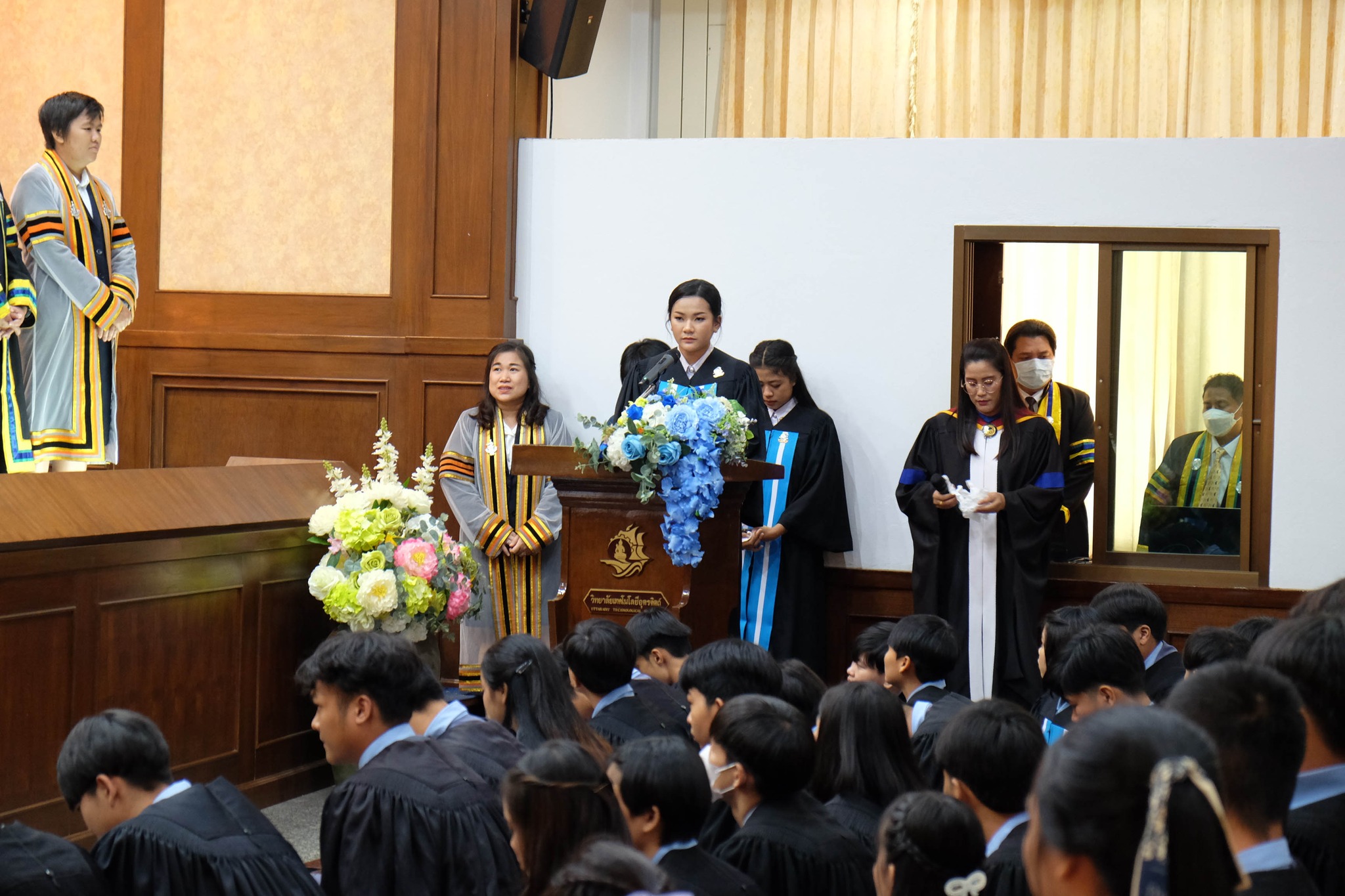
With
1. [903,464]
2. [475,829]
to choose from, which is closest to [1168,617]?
[903,464]

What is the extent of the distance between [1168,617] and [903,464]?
4.18ft

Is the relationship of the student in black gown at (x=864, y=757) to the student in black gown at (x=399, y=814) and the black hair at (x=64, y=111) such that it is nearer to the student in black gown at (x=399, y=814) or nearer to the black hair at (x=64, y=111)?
the student in black gown at (x=399, y=814)

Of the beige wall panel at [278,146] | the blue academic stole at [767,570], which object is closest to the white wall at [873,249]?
the blue academic stole at [767,570]

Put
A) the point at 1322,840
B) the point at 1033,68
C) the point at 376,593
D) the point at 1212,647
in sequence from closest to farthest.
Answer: the point at 1322,840 < the point at 1212,647 < the point at 376,593 < the point at 1033,68

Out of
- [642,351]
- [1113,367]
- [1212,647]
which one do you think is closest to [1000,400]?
[1113,367]

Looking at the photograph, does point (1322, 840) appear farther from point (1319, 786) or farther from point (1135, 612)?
point (1135, 612)

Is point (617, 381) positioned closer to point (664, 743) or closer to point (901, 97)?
point (901, 97)

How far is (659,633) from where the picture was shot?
3943mm

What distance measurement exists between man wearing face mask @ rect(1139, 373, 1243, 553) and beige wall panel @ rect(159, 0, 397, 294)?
3552 millimetres

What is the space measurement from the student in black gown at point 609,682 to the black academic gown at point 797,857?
0.84 meters

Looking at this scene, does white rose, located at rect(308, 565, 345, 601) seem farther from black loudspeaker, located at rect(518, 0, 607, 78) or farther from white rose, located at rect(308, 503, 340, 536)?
black loudspeaker, located at rect(518, 0, 607, 78)

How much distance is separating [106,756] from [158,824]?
0.20 metres

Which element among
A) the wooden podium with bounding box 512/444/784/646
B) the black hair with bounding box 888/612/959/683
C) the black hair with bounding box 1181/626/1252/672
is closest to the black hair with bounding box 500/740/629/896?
the black hair with bounding box 888/612/959/683

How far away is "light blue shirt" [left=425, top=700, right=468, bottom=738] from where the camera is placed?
3.05 m
